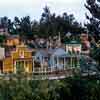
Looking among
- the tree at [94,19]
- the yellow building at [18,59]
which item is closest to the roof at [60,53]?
the yellow building at [18,59]

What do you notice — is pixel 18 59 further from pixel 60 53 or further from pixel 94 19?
pixel 94 19

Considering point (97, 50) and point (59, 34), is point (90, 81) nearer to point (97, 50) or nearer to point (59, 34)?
point (97, 50)

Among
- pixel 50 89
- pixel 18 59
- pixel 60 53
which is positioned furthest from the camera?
pixel 60 53

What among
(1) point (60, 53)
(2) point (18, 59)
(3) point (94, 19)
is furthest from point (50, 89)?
(1) point (60, 53)

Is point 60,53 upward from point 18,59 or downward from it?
upward

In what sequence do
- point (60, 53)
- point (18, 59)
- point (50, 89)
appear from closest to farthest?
1. point (50, 89)
2. point (18, 59)
3. point (60, 53)

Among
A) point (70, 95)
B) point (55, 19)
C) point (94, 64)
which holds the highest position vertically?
point (55, 19)

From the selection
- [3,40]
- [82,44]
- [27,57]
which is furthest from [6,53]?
[82,44]

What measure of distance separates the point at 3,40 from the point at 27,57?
10.1 meters

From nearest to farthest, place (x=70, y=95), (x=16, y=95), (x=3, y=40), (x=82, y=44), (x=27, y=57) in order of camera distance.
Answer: (x=16, y=95) → (x=70, y=95) → (x=27, y=57) → (x=3, y=40) → (x=82, y=44)

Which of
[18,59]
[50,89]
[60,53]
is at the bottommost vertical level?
[50,89]

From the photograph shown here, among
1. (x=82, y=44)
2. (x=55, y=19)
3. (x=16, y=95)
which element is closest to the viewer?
(x=16, y=95)

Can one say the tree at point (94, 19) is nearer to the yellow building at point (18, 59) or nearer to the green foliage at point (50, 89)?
the green foliage at point (50, 89)

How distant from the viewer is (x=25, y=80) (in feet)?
66.4
